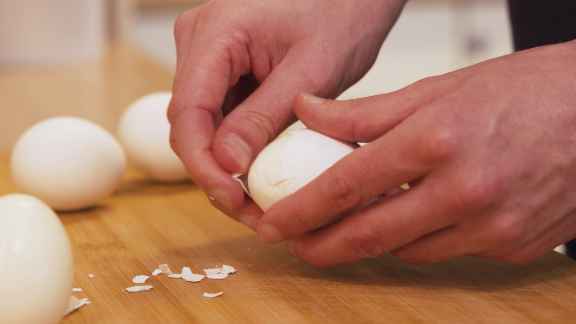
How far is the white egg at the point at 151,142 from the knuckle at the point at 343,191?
0.58 meters

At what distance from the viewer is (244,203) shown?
0.90m

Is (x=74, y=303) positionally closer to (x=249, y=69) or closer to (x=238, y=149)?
(x=238, y=149)

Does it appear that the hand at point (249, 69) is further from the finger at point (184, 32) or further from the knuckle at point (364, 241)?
the knuckle at point (364, 241)

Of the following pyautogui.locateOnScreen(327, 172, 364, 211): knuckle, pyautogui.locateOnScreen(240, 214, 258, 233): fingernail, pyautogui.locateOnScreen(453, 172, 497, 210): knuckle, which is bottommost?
pyautogui.locateOnScreen(240, 214, 258, 233): fingernail

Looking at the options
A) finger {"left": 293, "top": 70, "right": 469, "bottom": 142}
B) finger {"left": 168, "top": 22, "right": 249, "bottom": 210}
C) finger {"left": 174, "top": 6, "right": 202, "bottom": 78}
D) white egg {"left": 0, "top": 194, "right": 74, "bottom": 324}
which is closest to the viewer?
white egg {"left": 0, "top": 194, "right": 74, "bottom": 324}

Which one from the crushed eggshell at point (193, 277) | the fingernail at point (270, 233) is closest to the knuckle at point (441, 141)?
the fingernail at point (270, 233)

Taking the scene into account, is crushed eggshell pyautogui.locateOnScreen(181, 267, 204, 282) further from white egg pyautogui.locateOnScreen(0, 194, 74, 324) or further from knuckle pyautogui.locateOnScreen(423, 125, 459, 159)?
knuckle pyautogui.locateOnScreen(423, 125, 459, 159)

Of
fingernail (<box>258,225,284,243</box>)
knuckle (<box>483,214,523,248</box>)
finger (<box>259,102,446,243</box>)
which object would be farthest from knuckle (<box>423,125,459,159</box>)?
fingernail (<box>258,225,284,243</box>)

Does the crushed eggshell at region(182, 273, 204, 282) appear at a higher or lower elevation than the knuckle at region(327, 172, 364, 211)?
lower

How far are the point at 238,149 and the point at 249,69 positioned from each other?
19 centimetres

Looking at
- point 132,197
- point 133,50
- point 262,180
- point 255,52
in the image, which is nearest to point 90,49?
point 133,50

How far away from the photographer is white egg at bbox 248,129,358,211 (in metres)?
0.81

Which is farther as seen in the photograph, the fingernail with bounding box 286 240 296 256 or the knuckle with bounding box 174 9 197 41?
the knuckle with bounding box 174 9 197 41

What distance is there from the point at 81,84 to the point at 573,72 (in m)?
1.86
